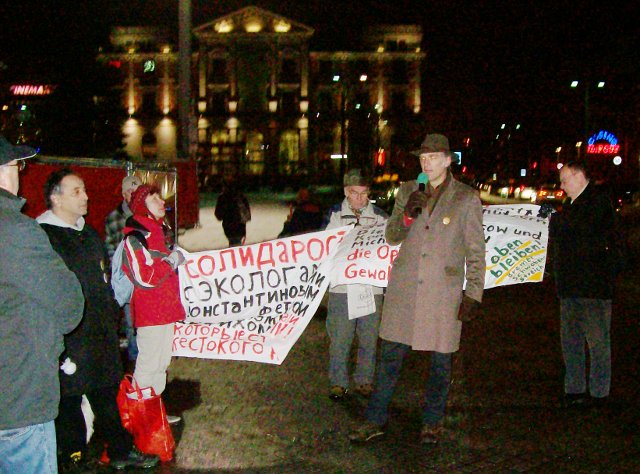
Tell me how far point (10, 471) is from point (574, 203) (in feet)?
16.6

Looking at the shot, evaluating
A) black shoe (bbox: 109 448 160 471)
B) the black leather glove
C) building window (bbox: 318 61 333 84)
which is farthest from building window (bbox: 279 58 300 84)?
black shoe (bbox: 109 448 160 471)

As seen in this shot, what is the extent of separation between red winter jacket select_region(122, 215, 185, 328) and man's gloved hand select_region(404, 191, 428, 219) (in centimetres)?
165

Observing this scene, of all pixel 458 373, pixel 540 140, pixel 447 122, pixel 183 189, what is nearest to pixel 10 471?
pixel 458 373

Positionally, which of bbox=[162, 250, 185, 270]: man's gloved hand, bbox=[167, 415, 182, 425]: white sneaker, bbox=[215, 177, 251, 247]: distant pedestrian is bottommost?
bbox=[167, 415, 182, 425]: white sneaker

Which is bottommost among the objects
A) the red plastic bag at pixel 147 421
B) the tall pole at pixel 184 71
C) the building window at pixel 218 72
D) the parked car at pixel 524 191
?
the parked car at pixel 524 191

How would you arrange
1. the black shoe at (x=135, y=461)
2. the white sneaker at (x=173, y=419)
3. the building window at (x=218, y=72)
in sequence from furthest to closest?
1. the building window at (x=218, y=72)
2. the white sneaker at (x=173, y=419)
3. the black shoe at (x=135, y=461)

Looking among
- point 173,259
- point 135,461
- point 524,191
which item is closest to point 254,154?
point 524,191


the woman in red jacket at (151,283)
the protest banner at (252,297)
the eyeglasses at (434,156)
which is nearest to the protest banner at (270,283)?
the protest banner at (252,297)

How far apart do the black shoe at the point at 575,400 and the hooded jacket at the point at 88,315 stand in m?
3.71

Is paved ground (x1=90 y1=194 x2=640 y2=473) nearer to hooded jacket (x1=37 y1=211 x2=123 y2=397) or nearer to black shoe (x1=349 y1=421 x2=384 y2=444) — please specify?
black shoe (x1=349 y1=421 x2=384 y2=444)

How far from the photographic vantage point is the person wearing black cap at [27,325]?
3201 mm

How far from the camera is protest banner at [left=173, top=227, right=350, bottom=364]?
6.80 meters

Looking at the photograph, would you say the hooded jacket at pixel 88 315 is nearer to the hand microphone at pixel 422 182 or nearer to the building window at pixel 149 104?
the hand microphone at pixel 422 182

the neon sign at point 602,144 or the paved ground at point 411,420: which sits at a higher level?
the neon sign at point 602,144
